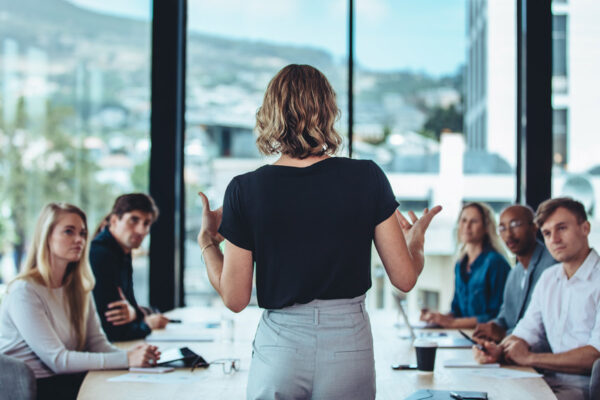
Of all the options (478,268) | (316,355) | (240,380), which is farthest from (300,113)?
(478,268)

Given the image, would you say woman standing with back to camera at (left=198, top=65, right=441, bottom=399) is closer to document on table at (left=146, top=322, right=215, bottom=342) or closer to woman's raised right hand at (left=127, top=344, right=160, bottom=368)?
woman's raised right hand at (left=127, top=344, right=160, bottom=368)

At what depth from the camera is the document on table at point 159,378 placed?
242 centimetres

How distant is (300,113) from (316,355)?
1.91 ft

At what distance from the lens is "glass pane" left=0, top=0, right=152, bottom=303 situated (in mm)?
5215

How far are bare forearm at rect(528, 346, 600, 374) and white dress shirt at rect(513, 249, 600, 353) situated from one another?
5 cm

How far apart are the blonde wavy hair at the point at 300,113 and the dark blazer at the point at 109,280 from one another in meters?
1.93

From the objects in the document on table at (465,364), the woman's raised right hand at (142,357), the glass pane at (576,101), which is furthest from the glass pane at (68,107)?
the document on table at (465,364)

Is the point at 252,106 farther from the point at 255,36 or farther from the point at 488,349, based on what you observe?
the point at 488,349

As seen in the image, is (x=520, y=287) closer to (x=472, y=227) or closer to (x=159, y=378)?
(x=472, y=227)

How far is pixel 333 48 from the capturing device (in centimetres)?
514

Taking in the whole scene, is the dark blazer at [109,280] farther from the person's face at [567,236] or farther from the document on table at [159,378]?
the person's face at [567,236]

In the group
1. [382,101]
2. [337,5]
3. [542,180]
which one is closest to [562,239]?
[542,180]

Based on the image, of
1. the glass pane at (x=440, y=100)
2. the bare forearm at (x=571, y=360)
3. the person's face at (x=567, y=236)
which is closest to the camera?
the bare forearm at (x=571, y=360)

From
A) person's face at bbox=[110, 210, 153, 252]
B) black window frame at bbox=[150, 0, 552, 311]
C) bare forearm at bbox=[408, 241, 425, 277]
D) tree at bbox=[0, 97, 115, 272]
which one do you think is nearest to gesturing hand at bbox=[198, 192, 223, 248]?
bare forearm at bbox=[408, 241, 425, 277]
